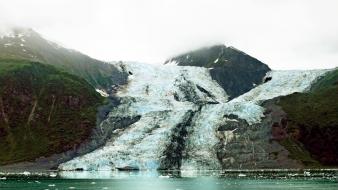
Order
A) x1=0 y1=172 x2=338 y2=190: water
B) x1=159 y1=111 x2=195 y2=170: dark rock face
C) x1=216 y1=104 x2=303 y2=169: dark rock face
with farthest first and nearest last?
x1=159 y1=111 x2=195 y2=170: dark rock face
x1=216 y1=104 x2=303 y2=169: dark rock face
x1=0 y1=172 x2=338 y2=190: water

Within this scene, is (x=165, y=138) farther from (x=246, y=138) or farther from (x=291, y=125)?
(x=291, y=125)

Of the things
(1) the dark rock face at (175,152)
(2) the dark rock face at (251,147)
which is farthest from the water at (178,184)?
(1) the dark rock face at (175,152)

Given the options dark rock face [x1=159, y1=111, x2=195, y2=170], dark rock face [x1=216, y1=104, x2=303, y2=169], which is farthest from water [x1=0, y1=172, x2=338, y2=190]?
dark rock face [x1=159, y1=111, x2=195, y2=170]

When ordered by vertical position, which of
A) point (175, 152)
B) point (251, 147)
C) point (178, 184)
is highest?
point (251, 147)

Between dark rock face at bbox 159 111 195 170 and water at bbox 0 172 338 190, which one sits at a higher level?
dark rock face at bbox 159 111 195 170

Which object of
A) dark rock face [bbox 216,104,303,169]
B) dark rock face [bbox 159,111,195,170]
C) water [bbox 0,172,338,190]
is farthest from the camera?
dark rock face [bbox 159,111,195,170]

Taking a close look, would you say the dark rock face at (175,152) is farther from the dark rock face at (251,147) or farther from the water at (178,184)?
the water at (178,184)

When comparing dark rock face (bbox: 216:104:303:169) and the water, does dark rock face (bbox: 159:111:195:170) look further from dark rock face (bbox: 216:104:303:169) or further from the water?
the water

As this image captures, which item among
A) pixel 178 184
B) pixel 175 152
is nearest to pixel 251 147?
pixel 175 152

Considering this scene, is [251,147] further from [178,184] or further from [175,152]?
[178,184]

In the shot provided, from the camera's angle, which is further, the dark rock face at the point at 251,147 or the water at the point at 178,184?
the dark rock face at the point at 251,147

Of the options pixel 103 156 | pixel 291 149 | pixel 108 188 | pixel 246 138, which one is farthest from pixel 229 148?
pixel 108 188
